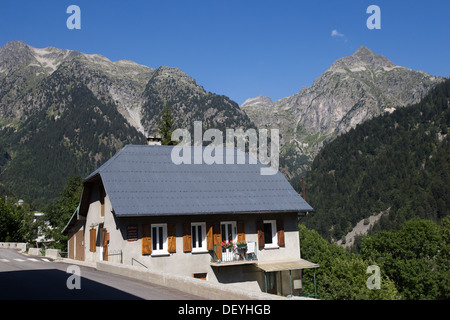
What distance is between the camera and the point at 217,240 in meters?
28.9

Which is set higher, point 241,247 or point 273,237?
point 273,237

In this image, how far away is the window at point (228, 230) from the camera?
97.1 ft

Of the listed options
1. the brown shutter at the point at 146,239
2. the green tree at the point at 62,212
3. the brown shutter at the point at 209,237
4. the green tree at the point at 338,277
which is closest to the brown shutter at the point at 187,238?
the brown shutter at the point at 209,237

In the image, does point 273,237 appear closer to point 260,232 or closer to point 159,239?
point 260,232

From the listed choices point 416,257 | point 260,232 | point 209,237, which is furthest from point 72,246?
point 416,257

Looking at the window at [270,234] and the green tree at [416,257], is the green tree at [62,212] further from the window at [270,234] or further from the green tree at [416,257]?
the green tree at [416,257]

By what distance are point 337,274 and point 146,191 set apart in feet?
87.4

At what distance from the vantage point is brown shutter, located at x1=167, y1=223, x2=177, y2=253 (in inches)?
1086

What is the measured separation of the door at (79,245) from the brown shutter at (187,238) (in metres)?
11.2

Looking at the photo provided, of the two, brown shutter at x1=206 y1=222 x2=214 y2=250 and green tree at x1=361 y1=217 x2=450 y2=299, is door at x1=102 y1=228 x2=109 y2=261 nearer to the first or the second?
brown shutter at x1=206 y1=222 x2=214 y2=250

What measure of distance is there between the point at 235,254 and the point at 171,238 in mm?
4156

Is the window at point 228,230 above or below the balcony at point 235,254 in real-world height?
above
